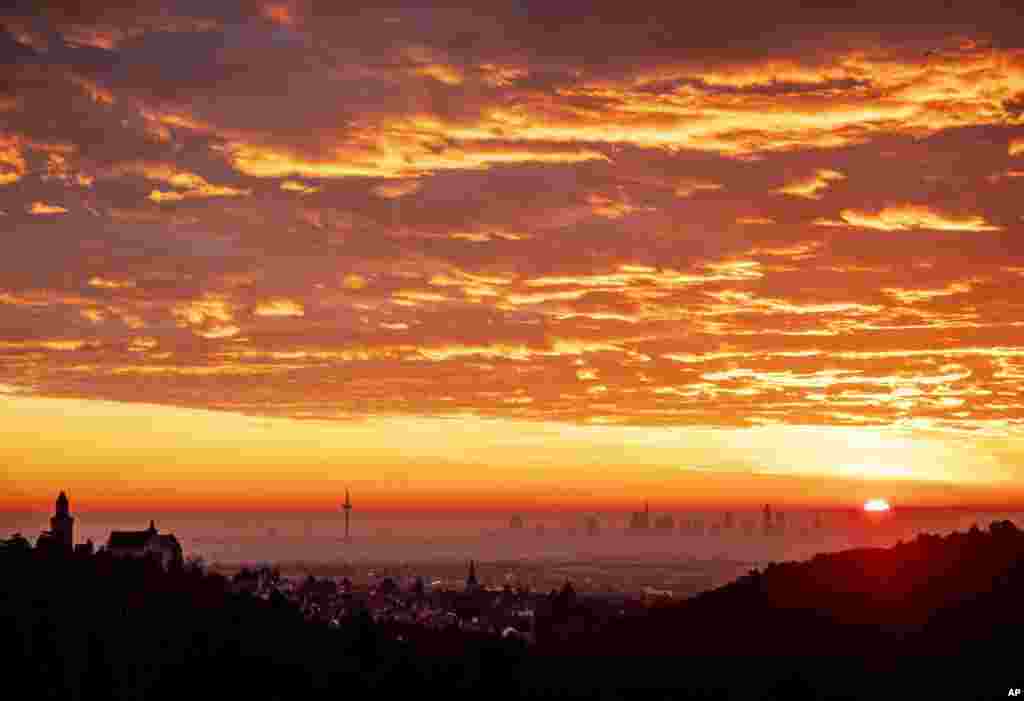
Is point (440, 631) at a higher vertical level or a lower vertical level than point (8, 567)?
lower

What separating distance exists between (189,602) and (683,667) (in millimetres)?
44485

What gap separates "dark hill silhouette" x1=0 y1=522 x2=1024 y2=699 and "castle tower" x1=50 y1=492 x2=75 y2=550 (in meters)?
10.7

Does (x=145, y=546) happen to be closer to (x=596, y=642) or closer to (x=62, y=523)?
(x=62, y=523)

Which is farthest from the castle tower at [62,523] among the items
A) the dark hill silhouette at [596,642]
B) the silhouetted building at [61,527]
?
the dark hill silhouette at [596,642]

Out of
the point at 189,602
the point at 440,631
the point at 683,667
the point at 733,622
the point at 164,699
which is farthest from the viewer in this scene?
the point at 440,631

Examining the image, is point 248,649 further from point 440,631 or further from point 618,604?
point 618,604

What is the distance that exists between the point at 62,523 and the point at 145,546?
462 inches

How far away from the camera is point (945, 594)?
88188 millimetres

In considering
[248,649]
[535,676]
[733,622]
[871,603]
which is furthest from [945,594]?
[248,649]

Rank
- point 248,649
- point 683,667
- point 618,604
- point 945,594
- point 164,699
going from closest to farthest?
point 164,699 → point 248,649 → point 683,667 → point 945,594 → point 618,604

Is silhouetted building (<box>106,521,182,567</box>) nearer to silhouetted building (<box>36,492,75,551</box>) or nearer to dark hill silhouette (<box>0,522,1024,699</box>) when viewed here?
silhouetted building (<box>36,492,75,551</box>)

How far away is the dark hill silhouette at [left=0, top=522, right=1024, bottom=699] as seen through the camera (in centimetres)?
6631

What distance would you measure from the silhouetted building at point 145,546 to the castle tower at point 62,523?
19.1 ft

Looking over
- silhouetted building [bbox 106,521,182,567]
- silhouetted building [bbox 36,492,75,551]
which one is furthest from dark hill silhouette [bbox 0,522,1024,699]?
silhouetted building [bbox 106,521,182,567]
